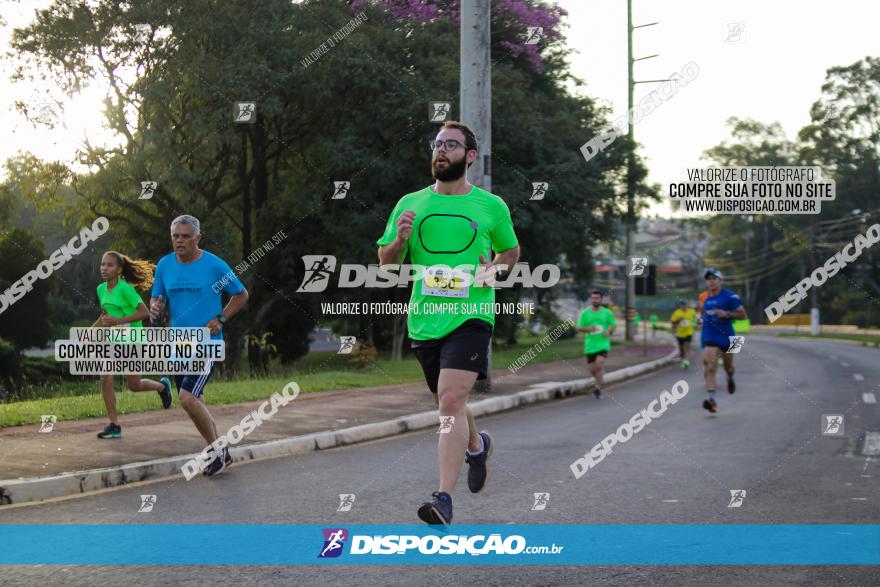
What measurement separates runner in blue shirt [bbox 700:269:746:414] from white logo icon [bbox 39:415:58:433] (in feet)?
28.7

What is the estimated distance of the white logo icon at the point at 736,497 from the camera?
23.0 ft

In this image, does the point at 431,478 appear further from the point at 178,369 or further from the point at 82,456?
the point at 82,456

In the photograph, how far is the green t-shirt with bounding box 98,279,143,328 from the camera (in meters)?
10.0

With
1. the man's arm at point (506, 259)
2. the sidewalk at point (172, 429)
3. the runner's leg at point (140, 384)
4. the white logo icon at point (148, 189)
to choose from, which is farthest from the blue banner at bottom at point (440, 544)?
the white logo icon at point (148, 189)

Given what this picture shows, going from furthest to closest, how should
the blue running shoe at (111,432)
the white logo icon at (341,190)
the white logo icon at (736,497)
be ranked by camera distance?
the white logo icon at (341,190), the blue running shoe at (111,432), the white logo icon at (736,497)

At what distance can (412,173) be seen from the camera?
25.1 metres

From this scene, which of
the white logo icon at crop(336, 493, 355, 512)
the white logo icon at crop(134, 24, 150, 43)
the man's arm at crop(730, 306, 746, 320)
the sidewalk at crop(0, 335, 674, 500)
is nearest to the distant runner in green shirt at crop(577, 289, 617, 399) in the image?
the sidewalk at crop(0, 335, 674, 500)

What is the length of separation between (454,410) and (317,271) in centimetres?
2235

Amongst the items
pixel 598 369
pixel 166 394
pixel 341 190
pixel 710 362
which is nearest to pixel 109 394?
pixel 166 394

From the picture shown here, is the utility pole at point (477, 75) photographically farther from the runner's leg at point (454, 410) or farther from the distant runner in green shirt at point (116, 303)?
the runner's leg at point (454, 410)

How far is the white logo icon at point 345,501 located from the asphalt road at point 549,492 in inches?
2.6

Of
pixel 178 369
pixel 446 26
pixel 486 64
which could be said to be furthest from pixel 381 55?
pixel 178 369

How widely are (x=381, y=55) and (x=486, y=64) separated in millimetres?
9262

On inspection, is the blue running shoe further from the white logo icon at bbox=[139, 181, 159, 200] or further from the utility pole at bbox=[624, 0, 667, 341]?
the utility pole at bbox=[624, 0, 667, 341]
